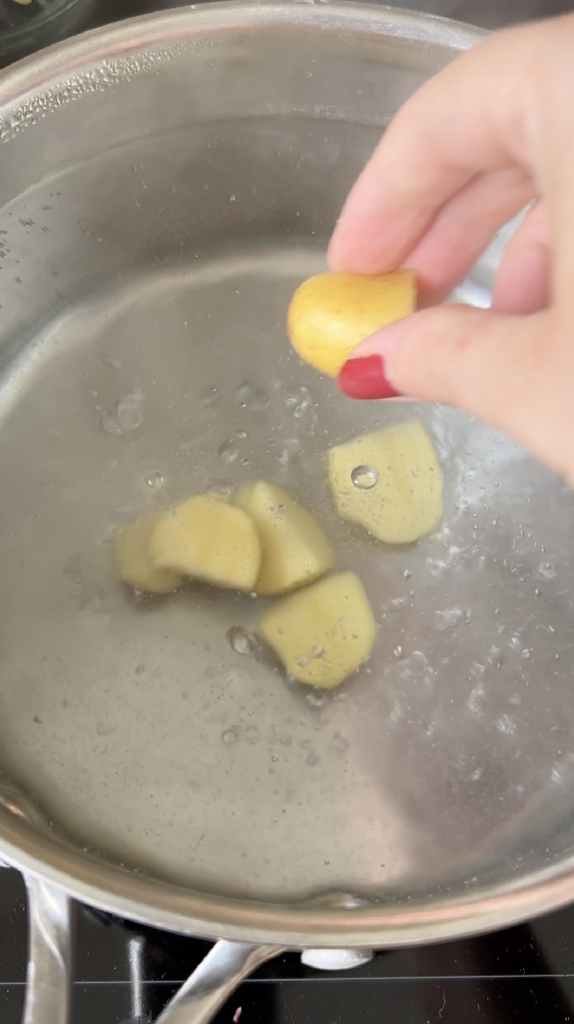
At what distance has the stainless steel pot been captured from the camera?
0.60 meters

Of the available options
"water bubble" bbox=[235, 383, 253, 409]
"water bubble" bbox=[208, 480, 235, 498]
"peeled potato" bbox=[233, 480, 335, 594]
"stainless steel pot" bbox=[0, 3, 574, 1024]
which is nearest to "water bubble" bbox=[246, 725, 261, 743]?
"stainless steel pot" bbox=[0, 3, 574, 1024]

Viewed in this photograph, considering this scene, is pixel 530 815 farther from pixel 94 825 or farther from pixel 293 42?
pixel 293 42

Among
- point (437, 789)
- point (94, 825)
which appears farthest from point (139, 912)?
point (437, 789)

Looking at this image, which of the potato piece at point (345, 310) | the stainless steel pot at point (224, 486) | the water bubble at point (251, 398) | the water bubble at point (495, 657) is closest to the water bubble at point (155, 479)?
the stainless steel pot at point (224, 486)

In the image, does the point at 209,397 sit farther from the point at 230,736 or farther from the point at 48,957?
the point at 48,957

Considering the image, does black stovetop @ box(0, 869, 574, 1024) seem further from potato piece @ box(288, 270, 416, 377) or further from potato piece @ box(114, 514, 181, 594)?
potato piece @ box(288, 270, 416, 377)

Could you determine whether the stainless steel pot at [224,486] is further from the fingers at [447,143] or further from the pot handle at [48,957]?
the fingers at [447,143]

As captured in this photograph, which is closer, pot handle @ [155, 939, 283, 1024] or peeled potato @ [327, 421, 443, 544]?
pot handle @ [155, 939, 283, 1024]

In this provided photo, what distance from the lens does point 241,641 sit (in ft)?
2.23

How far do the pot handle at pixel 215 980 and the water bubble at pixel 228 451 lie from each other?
0.44 m

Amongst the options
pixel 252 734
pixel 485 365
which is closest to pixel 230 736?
pixel 252 734

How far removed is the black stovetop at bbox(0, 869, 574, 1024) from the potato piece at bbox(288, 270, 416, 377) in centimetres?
46

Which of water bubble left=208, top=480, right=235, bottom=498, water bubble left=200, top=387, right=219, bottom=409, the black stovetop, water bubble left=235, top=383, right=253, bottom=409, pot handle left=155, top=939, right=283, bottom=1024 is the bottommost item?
the black stovetop

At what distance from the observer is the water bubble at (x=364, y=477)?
0.73 metres
